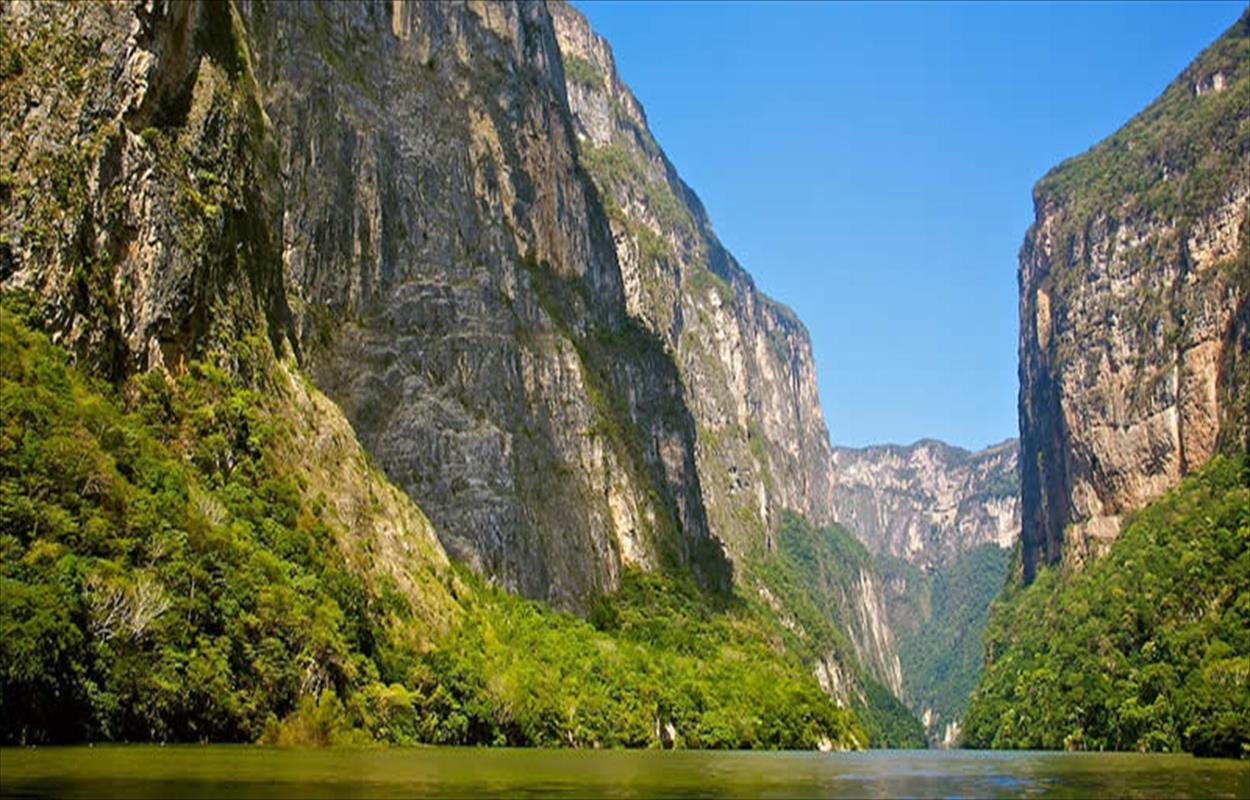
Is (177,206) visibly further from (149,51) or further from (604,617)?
(604,617)

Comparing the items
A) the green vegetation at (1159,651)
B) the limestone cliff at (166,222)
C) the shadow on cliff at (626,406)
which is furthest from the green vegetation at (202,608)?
the shadow on cliff at (626,406)

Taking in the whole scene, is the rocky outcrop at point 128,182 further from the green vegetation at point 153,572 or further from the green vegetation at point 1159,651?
the green vegetation at point 1159,651

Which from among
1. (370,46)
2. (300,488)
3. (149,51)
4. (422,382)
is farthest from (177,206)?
(370,46)

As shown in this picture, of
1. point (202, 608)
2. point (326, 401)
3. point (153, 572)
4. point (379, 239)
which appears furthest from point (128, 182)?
point (379, 239)

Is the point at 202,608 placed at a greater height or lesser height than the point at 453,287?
lesser

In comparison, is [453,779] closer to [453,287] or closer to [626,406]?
[453,287]

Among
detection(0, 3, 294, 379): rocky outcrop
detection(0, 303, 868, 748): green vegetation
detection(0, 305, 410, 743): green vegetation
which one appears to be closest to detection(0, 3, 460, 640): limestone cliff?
detection(0, 3, 294, 379): rocky outcrop

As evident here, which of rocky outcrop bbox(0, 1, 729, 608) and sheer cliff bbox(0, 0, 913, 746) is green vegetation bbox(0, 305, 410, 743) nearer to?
sheer cliff bbox(0, 0, 913, 746)
